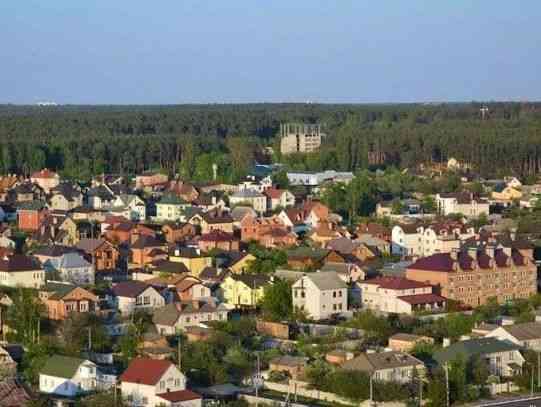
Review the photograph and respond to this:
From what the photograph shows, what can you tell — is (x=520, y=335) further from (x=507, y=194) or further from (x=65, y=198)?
(x=65, y=198)

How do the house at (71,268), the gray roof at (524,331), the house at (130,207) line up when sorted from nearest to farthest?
the gray roof at (524,331)
the house at (71,268)
the house at (130,207)

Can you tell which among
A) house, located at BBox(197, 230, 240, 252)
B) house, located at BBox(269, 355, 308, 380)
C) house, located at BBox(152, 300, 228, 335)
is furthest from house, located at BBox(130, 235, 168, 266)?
house, located at BBox(269, 355, 308, 380)

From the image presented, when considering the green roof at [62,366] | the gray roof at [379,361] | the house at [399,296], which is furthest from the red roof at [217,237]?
the green roof at [62,366]

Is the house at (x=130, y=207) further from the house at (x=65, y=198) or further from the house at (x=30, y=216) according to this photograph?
the house at (x=30, y=216)

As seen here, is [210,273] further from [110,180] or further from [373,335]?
[110,180]

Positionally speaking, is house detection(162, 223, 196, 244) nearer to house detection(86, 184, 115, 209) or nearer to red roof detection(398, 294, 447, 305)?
house detection(86, 184, 115, 209)

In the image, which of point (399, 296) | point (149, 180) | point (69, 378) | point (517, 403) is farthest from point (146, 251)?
point (149, 180)
